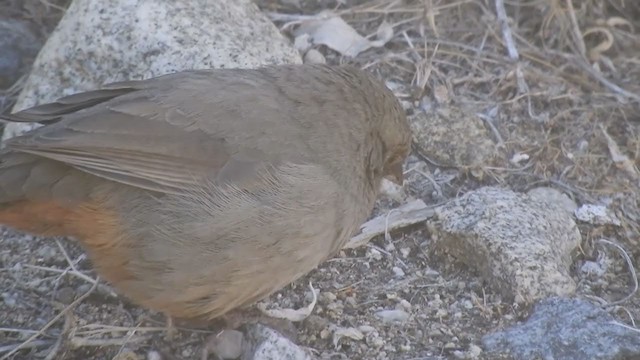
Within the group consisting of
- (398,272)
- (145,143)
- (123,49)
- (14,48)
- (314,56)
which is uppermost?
(145,143)

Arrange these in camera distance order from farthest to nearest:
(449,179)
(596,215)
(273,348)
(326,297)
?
(449,179) < (596,215) < (326,297) < (273,348)

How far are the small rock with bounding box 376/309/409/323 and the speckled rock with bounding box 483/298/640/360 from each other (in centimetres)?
35

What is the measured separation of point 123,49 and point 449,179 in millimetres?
1635

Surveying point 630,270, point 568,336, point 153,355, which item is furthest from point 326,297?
point 630,270

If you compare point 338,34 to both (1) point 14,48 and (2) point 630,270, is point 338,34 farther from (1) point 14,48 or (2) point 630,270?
(2) point 630,270

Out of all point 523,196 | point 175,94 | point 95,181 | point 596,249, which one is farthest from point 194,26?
point 596,249

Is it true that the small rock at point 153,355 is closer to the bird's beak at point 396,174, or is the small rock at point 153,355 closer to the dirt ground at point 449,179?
the dirt ground at point 449,179

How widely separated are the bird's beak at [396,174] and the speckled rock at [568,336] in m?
0.85

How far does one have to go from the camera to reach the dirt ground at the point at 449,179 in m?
4.35

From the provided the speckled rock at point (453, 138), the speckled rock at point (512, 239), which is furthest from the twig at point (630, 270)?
the speckled rock at point (453, 138)

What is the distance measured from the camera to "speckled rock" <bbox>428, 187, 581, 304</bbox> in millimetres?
4508

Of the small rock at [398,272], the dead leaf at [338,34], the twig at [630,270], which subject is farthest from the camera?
the dead leaf at [338,34]

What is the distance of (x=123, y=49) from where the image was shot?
198 inches

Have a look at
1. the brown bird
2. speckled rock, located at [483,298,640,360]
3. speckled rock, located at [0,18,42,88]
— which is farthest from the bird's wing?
speckled rock, located at [0,18,42,88]
